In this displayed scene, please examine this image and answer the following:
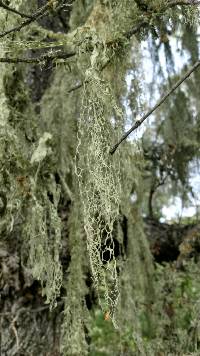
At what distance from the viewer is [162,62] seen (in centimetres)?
269

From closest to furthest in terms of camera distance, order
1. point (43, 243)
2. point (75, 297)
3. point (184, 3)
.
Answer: point (184, 3) < point (43, 243) < point (75, 297)

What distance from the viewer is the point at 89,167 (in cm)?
132

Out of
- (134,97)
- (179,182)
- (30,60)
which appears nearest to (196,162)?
(179,182)

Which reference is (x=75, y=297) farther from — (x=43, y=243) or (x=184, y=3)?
(x=184, y=3)

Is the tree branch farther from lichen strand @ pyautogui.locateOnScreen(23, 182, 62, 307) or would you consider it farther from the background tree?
lichen strand @ pyautogui.locateOnScreen(23, 182, 62, 307)

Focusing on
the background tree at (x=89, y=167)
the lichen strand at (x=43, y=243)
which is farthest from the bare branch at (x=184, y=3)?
the lichen strand at (x=43, y=243)

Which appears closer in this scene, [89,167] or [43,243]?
[89,167]

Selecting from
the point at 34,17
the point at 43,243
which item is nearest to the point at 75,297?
the point at 43,243

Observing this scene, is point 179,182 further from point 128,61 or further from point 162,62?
point 128,61

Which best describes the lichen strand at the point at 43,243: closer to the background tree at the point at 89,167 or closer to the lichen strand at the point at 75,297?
the background tree at the point at 89,167

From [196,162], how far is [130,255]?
0.70 meters

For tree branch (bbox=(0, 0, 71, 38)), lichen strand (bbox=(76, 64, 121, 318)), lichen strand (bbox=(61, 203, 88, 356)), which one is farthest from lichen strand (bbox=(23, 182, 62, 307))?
tree branch (bbox=(0, 0, 71, 38))

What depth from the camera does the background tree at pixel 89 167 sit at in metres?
1.47

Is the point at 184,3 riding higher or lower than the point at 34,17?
higher
